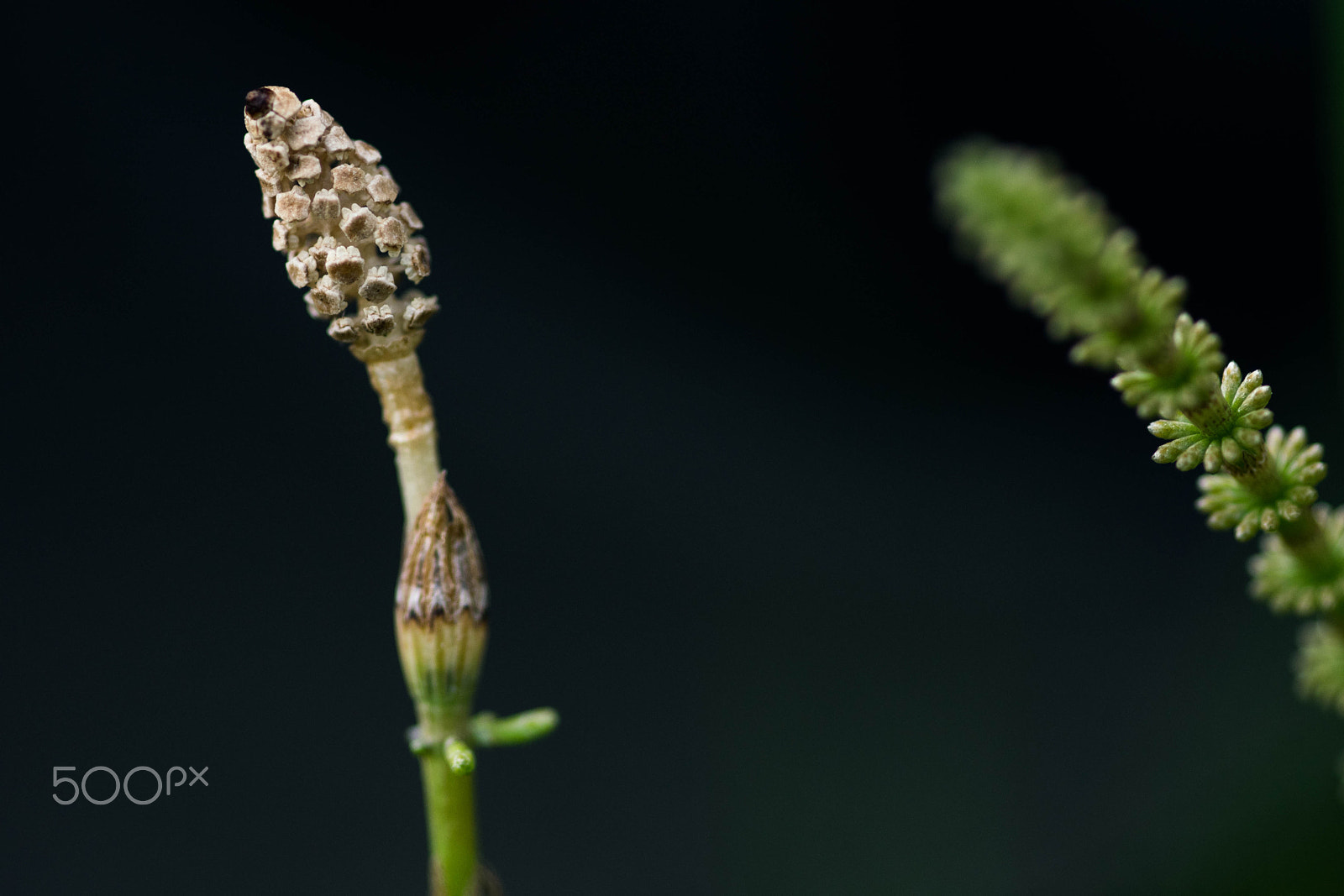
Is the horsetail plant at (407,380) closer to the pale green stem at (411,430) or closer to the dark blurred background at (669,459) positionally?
the pale green stem at (411,430)

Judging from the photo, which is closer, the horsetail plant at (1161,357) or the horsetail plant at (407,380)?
the horsetail plant at (1161,357)

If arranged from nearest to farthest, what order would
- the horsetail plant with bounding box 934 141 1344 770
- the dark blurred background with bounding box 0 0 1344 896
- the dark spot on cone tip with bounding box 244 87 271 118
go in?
the horsetail plant with bounding box 934 141 1344 770 → the dark spot on cone tip with bounding box 244 87 271 118 → the dark blurred background with bounding box 0 0 1344 896

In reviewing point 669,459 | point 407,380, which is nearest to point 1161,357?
point 407,380

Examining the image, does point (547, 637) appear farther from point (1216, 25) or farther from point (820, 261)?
point (1216, 25)

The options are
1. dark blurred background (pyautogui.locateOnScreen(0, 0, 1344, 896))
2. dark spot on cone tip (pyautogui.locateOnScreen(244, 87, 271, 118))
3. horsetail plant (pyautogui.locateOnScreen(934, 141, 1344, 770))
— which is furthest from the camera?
dark blurred background (pyautogui.locateOnScreen(0, 0, 1344, 896))

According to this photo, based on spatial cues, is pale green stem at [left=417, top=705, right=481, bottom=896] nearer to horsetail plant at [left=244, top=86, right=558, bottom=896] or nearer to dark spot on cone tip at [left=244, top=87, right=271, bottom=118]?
horsetail plant at [left=244, top=86, right=558, bottom=896]

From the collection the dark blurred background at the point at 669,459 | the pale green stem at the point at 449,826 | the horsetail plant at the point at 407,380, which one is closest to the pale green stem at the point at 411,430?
the horsetail plant at the point at 407,380

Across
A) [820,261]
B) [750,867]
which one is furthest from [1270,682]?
[820,261]

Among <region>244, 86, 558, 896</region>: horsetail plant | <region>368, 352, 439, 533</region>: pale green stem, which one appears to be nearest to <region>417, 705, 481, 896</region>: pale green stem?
<region>244, 86, 558, 896</region>: horsetail plant
